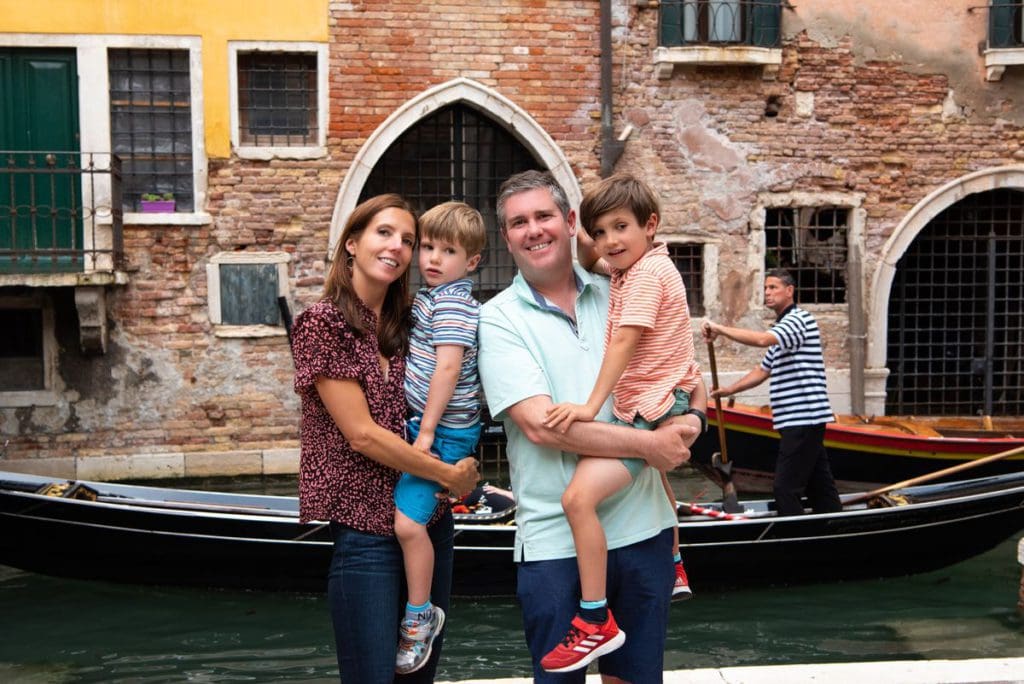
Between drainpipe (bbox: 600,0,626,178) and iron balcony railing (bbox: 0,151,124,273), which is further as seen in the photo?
drainpipe (bbox: 600,0,626,178)

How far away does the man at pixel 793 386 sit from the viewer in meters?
5.42

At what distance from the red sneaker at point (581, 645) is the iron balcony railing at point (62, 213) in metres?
6.44

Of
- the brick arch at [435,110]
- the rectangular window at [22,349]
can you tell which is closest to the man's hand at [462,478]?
the brick arch at [435,110]

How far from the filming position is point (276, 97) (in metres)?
8.53

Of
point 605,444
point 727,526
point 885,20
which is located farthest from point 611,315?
point 885,20

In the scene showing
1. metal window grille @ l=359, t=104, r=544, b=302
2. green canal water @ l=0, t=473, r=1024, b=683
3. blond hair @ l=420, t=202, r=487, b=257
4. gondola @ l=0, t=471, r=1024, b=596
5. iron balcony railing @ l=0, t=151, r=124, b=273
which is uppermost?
metal window grille @ l=359, t=104, r=544, b=302

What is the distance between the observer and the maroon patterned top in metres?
2.16

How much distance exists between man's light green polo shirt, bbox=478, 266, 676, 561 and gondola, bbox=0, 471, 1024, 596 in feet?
10.4

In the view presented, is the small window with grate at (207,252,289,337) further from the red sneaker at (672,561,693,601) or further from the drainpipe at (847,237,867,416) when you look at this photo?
the red sneaker at (672,561,693,601)

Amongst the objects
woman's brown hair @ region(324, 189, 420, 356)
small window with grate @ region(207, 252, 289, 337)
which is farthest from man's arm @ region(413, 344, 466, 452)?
small window with grate @ region(207, 252, 289, 337)

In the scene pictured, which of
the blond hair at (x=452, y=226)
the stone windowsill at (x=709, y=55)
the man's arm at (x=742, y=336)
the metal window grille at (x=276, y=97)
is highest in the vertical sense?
the stone windowsill at (x=709, y=55)

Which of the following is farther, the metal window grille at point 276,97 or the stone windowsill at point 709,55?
the stone windowsill at point 709,55

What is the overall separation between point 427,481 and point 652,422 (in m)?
0.44

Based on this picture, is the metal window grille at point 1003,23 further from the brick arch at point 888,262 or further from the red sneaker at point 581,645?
the red sneaker at point 581,645
